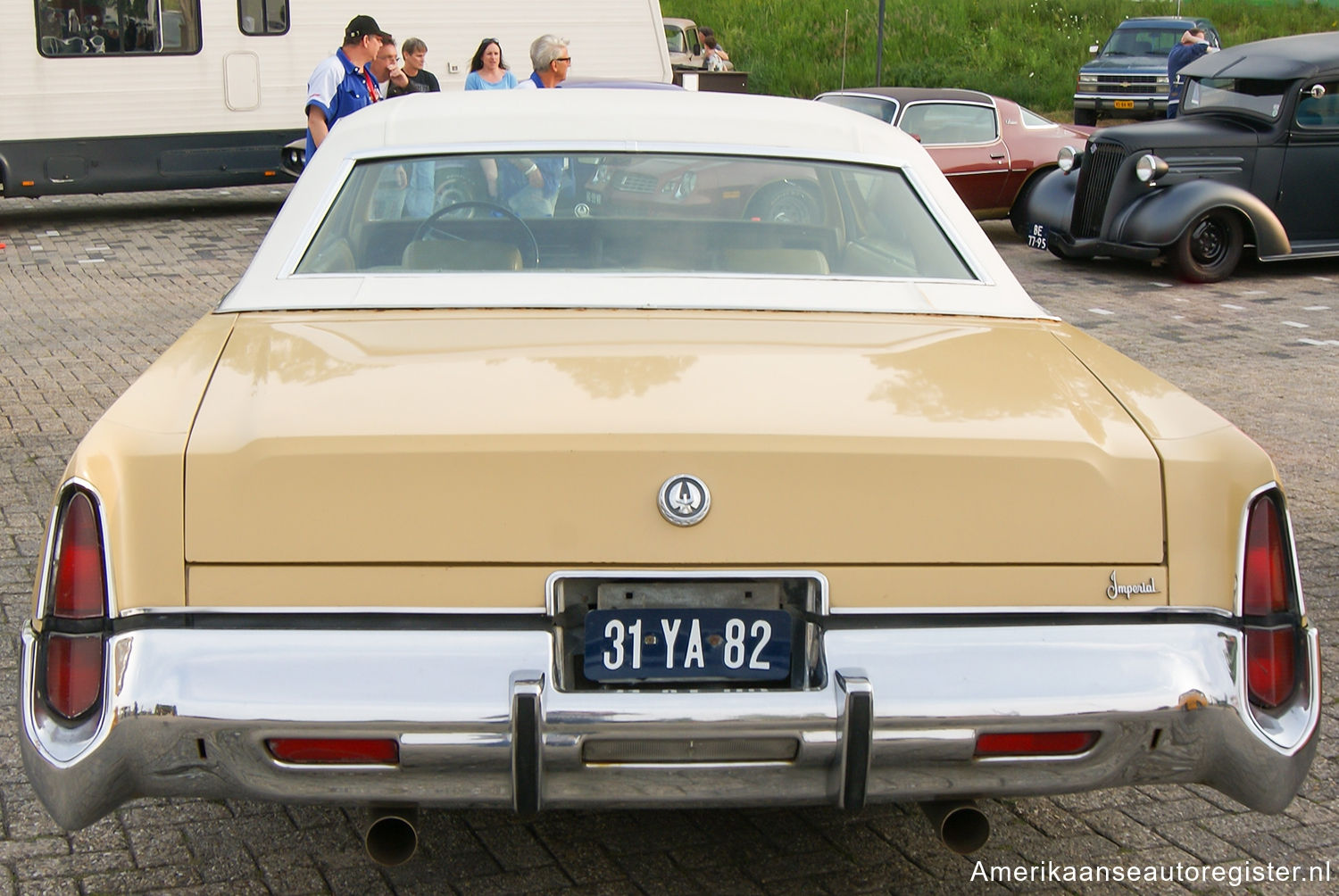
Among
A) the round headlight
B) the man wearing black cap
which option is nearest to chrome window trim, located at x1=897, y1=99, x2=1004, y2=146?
the round headlight

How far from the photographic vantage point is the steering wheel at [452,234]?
348cm

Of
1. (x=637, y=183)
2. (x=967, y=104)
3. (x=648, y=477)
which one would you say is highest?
(x=637, y=183)

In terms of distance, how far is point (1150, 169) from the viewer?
11.9 meters

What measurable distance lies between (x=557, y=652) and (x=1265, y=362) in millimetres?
7636

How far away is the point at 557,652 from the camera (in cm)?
239

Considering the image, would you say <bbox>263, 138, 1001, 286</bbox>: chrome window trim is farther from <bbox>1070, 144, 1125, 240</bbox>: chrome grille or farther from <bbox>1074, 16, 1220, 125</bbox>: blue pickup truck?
<bbox>1074, 16, 1220, 125</bbox>: blue pickup truck

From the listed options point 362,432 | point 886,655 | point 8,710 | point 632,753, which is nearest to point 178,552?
point 362,432

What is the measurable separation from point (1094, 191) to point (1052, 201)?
49 centimetres

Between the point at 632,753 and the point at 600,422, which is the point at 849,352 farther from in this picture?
the point at 632,753

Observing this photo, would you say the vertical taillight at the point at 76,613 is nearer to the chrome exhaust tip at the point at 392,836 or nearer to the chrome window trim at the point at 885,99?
the chrome exhaust tip at the point at 392,836

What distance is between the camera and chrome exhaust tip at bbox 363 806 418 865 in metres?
2.52

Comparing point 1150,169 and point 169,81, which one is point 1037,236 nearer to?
point 1150,169

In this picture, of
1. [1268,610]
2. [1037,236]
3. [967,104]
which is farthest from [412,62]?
[1268,610]

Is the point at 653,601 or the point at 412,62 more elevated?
the point at 412,62
